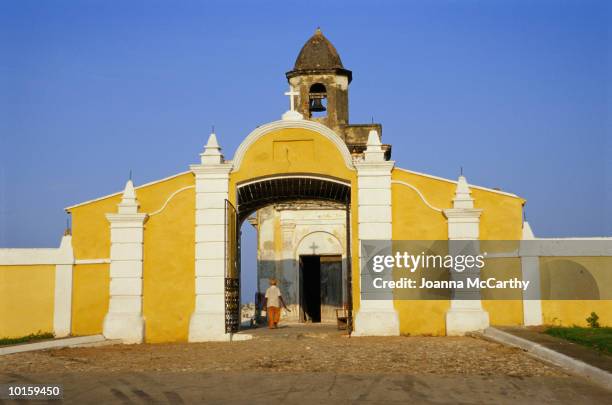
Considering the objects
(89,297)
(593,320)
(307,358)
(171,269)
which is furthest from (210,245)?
(593,320)

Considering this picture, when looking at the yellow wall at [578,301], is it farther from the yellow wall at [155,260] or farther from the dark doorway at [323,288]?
the dark doorway at [323,288]

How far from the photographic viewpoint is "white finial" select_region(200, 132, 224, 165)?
17672 millimetres

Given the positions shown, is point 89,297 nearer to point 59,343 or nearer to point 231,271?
point 59,343

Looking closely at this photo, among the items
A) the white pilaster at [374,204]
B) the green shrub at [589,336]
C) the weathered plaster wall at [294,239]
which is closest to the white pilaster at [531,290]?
the green shrub at [589,336]

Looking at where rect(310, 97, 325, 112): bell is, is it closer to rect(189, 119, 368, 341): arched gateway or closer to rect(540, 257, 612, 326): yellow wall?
rect(189, 119, 368, 341): arched gateway

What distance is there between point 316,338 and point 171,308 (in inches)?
138

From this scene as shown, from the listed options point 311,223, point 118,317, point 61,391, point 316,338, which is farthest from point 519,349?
point 311,223

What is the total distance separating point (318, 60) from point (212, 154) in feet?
31.5

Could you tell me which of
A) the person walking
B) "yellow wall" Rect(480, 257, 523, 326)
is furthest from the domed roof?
"yellow wall" Rect(480, 257, 523, 326)

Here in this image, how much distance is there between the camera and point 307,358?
1231 centimetres

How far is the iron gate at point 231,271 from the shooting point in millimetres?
16984

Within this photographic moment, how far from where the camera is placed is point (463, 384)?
A: 31.5ft

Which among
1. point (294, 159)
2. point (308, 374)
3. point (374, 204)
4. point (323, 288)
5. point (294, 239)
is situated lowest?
point (308, 374)

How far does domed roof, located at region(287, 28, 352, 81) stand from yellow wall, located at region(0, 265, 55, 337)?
1215 cm
